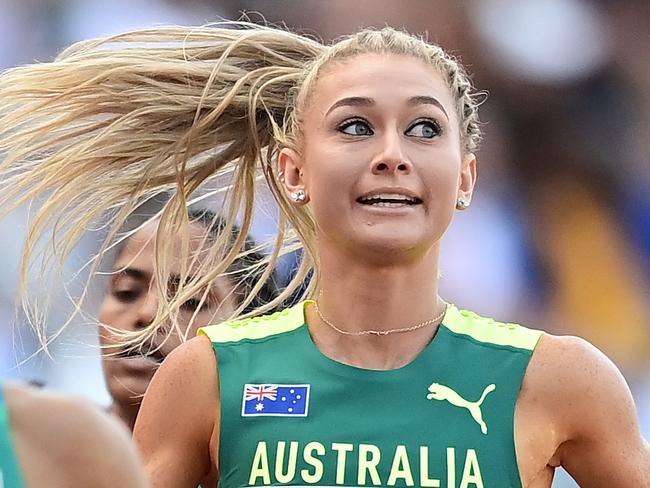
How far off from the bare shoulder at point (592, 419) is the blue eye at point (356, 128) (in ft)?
1.91

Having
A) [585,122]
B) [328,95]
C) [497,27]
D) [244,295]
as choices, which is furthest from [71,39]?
[328,95]

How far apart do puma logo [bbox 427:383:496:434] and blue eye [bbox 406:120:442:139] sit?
1.65ft

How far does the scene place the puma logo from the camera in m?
2.74

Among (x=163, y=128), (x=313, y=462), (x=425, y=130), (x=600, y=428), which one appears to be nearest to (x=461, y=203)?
(x=425, y=130)

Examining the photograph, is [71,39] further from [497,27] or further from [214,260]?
[214,260]

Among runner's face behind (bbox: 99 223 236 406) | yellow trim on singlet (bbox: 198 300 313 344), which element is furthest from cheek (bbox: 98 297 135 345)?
yellow trim on singlet (bbox: 198 300 313 344)

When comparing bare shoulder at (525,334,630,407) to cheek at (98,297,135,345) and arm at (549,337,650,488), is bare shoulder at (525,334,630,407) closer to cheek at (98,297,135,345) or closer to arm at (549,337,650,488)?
arm at (549,337,650,488)

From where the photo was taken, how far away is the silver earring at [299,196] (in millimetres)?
3002

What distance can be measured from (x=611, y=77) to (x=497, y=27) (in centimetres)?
55

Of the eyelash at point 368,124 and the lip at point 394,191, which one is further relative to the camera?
the eyelash at point 368,124

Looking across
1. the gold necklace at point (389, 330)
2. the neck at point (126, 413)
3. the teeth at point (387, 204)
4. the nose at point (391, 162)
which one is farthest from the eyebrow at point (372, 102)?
the neck at point (126, 413)

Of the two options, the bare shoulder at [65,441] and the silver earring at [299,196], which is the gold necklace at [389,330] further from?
the bare shoulder at [65,441]

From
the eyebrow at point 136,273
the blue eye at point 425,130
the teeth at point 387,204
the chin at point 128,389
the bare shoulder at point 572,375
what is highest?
the blue eye at point 425,130

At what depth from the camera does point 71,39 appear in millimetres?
6336
